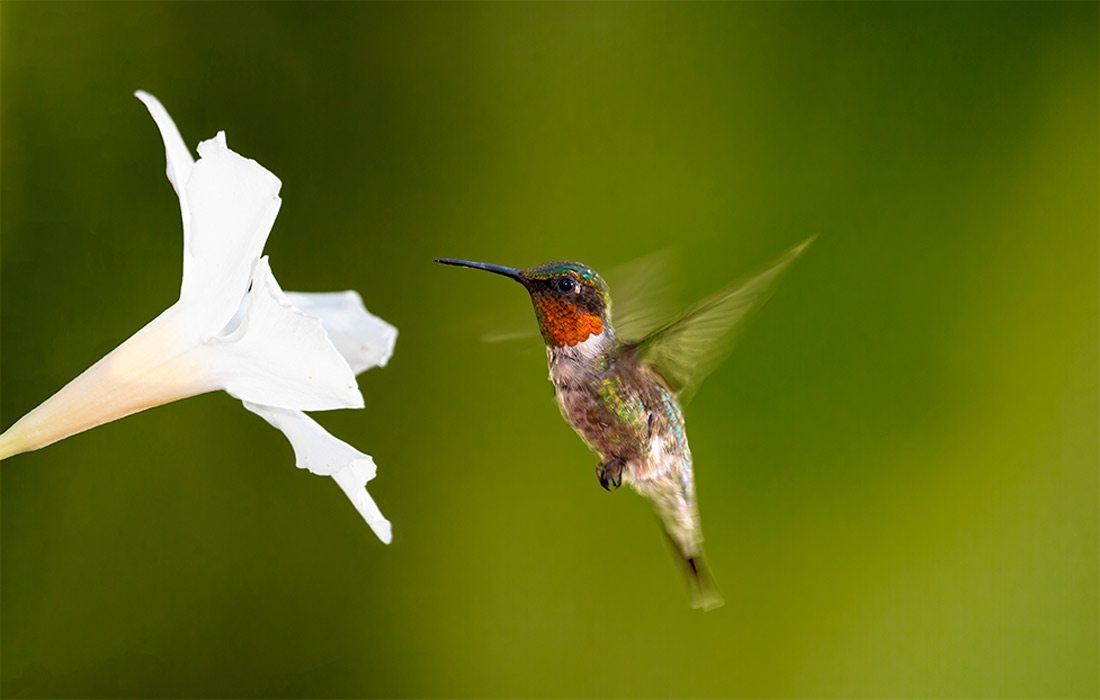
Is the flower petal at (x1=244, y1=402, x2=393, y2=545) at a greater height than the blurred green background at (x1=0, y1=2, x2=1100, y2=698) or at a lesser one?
lesser

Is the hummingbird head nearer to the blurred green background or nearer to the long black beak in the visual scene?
the long black beak

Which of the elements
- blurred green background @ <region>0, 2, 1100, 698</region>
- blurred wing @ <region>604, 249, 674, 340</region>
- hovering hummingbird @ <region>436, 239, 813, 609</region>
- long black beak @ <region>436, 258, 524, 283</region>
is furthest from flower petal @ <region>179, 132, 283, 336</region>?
blurred green background @ <region>0, 2, 1100, 698</region>

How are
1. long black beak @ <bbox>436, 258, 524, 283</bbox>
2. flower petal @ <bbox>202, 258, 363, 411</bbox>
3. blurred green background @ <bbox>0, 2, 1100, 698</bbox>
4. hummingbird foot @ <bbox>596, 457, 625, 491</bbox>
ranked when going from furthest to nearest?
blurred green background @ <bbox>0, 2, 1100, 698</bbox> < hummingbird foot @ <bbox>596, 457, 625, 491</bbox> < long black beak @ <bbox>436, 258, 524, 283</bbox> < flower petal @ <bbox>202, 258, 363, 411</bbox>

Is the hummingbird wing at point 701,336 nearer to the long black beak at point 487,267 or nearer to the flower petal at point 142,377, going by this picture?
the long black beak at point 487,267

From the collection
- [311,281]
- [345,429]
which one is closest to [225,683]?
[345,429]

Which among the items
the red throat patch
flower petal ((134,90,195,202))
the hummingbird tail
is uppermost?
flower petal ((134,90,195,202))

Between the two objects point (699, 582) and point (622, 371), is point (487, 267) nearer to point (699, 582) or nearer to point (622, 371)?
point (622, 371)

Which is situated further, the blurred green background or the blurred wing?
the blurred green background
